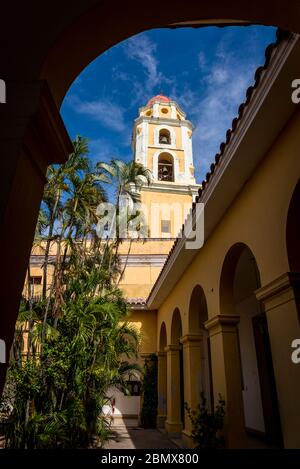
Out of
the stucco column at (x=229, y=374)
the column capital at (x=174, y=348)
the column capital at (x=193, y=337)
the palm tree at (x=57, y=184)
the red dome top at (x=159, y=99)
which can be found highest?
the red dome top at (x=159, y=99)

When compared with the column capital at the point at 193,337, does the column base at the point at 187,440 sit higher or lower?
lower

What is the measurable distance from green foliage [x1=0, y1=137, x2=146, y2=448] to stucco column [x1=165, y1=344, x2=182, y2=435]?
8.78 feet

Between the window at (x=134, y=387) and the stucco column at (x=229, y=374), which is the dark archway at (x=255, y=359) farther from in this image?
the window at (x=134, y=387)

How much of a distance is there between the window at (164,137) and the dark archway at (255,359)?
63.9 feet

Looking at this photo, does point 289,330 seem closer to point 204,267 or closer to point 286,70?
point 286,70

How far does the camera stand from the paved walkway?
9406 millimetres

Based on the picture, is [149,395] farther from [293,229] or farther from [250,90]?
[250,90]

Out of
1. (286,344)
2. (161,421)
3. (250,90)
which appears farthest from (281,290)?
(161,421)

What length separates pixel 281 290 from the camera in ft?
13.5

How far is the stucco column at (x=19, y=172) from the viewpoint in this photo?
2.19 m

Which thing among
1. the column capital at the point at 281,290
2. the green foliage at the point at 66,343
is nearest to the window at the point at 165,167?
the green foliage at the point at 66,343

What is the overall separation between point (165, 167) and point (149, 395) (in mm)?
18411

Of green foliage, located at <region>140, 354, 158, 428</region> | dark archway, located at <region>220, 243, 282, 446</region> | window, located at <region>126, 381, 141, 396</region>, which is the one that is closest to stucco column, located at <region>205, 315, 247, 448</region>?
dark archway, located at <region>220, 243, 282, 446</region>

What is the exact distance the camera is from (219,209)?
21.2ft
